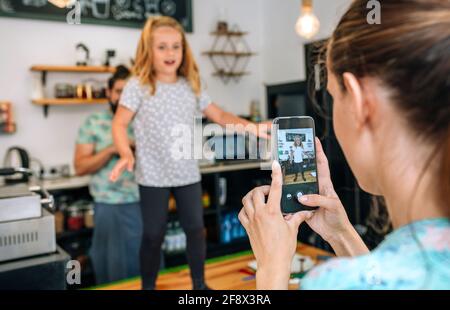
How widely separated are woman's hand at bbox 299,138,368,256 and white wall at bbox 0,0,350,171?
62.4 inches

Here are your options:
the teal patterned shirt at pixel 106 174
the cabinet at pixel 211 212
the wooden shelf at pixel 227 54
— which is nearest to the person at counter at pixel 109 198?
the teal patterned shirt at pixel 106 174

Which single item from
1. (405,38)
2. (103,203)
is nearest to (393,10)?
(405,38)

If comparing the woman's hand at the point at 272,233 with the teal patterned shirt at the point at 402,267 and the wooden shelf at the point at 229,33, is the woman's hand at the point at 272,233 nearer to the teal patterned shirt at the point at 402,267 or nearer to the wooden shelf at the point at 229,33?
the teal patterned shirt at the point at 402,267

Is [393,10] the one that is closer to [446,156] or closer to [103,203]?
[446,156]

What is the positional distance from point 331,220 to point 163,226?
950mm

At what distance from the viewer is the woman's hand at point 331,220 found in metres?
0.62

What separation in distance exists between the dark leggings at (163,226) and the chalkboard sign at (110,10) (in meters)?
1.36

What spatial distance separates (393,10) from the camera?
0.45m

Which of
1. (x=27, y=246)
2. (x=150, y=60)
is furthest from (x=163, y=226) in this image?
(x=27, y=246)

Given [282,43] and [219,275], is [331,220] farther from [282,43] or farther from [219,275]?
[282,43]

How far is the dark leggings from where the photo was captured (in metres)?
1.48

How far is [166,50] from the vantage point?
52.4 inches

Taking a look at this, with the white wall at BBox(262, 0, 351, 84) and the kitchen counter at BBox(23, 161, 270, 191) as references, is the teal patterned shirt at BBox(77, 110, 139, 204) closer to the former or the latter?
the kitchen counter at BBox(23, 161, 270, 191)

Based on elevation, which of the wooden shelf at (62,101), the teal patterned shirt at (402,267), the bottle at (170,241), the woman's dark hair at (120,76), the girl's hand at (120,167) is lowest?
the bottle at (170,241)
